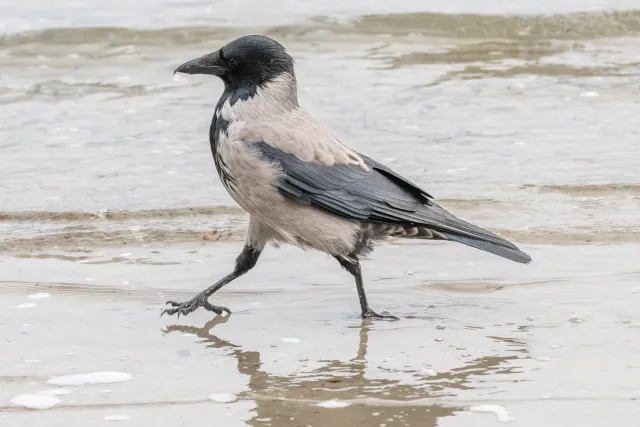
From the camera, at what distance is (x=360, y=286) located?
232 inches

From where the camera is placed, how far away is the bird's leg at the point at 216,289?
582 centimetres

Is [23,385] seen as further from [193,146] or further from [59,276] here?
[193,146]

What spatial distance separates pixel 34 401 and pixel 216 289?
60.9 inches

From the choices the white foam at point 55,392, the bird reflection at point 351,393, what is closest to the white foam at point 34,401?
the white foam at point 55,392

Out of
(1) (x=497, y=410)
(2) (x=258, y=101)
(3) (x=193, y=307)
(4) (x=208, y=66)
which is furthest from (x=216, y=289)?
(1) (x=497, y=410)

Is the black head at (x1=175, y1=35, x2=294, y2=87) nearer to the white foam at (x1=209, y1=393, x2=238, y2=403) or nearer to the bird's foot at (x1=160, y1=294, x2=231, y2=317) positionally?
the bird's foot at (x1=160, y1=294, x2=231, y2=317)

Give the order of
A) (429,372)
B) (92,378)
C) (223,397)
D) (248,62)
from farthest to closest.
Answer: (248,62)
(429,372)
(92,378)
(223,397)

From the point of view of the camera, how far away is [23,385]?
15.8 feet

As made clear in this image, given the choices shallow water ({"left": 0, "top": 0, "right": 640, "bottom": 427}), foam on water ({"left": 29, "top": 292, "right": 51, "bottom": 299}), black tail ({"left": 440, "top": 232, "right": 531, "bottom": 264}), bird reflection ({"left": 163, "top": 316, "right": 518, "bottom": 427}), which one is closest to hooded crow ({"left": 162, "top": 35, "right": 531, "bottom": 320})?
black tail ({"left": 440, "top": 232, "right": 531, "bottom": 264})

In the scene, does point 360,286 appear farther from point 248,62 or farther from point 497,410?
point 497,410

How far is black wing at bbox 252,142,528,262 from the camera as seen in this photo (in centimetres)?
582

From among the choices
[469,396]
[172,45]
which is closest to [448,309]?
[469,396]

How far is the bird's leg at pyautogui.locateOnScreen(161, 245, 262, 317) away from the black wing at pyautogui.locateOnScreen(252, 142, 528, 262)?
448mm

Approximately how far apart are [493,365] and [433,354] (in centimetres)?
28
